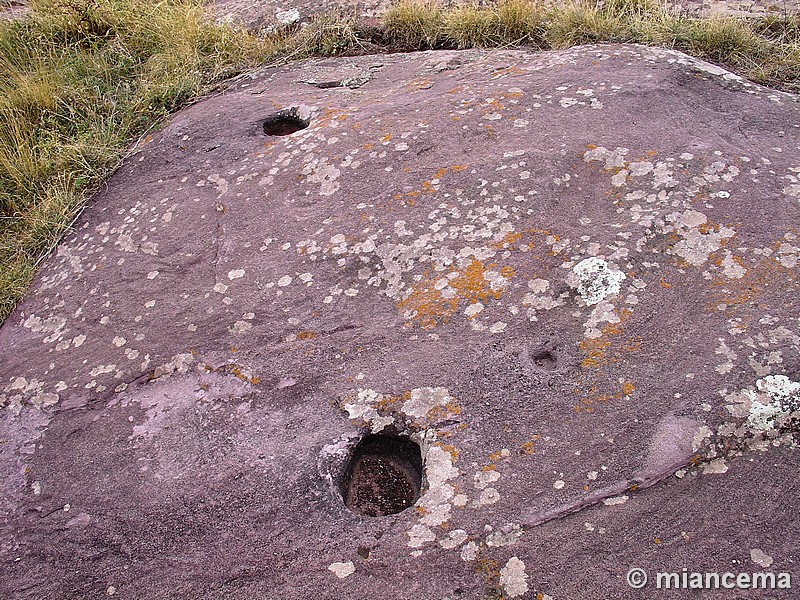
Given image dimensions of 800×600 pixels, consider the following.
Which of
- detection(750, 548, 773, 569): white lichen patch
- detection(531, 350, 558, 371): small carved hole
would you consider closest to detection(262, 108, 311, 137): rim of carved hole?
detection(531, 350, 558, 371): small carved hole

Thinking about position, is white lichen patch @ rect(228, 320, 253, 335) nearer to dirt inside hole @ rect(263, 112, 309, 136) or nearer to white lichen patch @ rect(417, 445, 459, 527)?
white lichen patch @ rect(417, 445, 459, 527)

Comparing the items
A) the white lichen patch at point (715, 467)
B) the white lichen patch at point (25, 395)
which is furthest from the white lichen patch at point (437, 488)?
the white lichen patch at point (25, 395)

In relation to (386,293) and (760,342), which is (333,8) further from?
(760,342)

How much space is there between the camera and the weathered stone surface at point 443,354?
1.86 meters

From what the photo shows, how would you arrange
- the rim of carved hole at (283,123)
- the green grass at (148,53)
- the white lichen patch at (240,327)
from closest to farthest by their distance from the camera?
the white lichen patch at (240,327)
the rim of carved hole at (283,123)
the green grass at (148,53)

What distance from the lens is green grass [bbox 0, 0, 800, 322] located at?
3604mm

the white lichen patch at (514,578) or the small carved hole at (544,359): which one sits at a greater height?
the small carved hole at (544,359)

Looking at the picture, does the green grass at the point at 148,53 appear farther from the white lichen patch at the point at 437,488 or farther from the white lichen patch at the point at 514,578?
the white lichen patch at the point at 514,578

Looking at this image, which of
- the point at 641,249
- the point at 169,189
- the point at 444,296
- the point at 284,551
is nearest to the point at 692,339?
the point at 641,249

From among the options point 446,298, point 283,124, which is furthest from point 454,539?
point 283,124

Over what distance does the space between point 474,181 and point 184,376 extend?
1.33 m

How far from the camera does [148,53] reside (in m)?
4.67

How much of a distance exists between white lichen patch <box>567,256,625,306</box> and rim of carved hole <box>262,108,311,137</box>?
1757 millimetres

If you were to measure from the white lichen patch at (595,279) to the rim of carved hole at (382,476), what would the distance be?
0.76m
